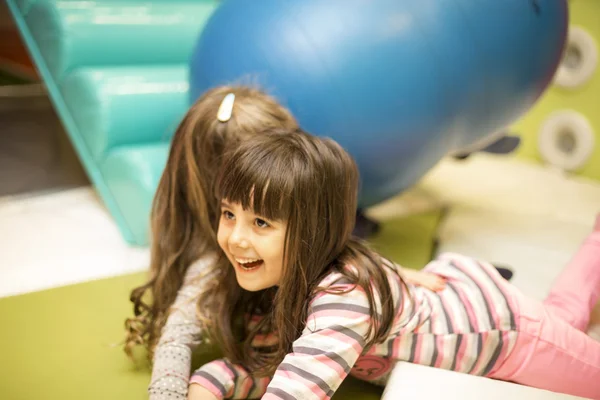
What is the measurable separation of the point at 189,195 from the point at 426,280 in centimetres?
52

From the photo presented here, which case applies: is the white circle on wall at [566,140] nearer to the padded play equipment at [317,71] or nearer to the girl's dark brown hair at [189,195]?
the padded play equipment at [317,71]

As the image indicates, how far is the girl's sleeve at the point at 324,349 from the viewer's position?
97 centimetres

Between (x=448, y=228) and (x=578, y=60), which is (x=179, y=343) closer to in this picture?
(x=448, y=228)

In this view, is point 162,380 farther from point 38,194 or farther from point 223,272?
point 38,194

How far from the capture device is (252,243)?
1044 mm

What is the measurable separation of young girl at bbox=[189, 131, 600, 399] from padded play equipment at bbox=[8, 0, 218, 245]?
2.31ft

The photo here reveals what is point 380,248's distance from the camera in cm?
192

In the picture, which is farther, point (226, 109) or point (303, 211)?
point (226, 109)

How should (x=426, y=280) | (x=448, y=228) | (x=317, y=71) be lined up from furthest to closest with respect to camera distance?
(x=448, y=228) → (x=317, y=71) → (x=426, y=280)

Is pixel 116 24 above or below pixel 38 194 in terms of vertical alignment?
above

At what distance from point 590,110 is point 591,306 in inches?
60.5

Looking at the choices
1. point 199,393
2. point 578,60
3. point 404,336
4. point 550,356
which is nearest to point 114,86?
point 199,393

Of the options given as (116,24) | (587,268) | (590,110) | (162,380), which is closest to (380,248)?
(587,268)

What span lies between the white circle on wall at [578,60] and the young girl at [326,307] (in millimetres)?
1703
